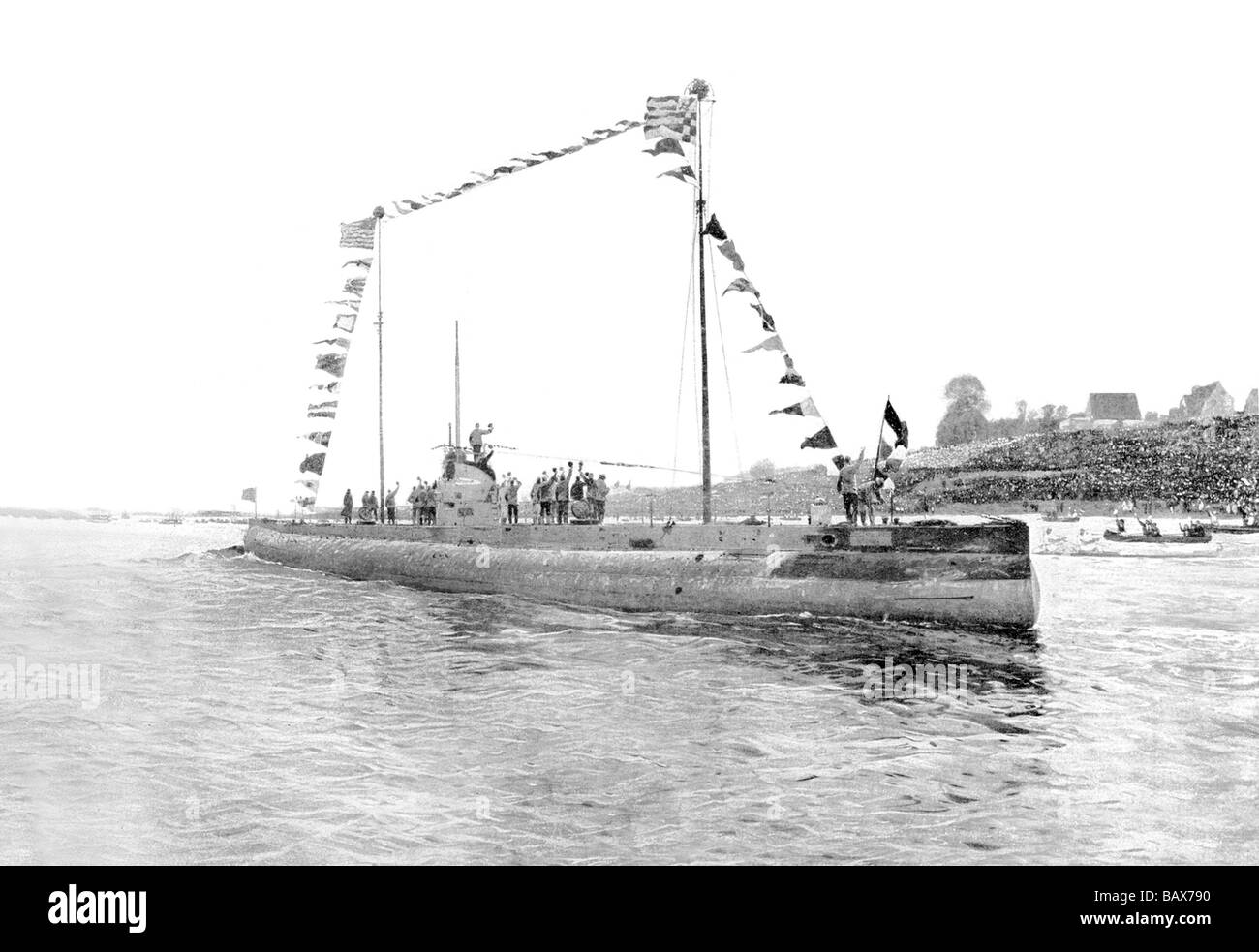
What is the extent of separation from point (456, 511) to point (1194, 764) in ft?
87.1

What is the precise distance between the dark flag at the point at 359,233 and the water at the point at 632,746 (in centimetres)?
1884

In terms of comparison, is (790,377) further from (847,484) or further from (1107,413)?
(1107,413)

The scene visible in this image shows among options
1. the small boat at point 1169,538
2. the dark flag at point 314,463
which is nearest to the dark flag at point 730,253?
the dark flag at point 314,463

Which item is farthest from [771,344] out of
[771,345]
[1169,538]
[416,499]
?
[1169,538]

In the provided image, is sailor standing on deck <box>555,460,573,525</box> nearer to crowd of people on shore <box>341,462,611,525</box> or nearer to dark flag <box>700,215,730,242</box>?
crowd of people on shore <box>341,462,611,525</box>

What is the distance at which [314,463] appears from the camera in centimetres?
3888

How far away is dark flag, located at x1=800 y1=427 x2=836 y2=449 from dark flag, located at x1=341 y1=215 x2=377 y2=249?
2160 cm

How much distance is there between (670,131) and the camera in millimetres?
23453

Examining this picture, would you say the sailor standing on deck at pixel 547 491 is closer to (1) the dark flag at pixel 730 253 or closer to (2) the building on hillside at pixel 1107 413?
(1) the dark flag at pixel 730 253

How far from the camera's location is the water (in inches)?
309

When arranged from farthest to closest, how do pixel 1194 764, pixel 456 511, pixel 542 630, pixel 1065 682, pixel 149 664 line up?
pixel 456 511, pixel 542 630, pixel 149 664, pixel 1065 682, pixel 1194 764

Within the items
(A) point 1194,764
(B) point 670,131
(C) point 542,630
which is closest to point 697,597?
(C) point 542,630

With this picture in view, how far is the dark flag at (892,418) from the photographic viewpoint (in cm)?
2023
